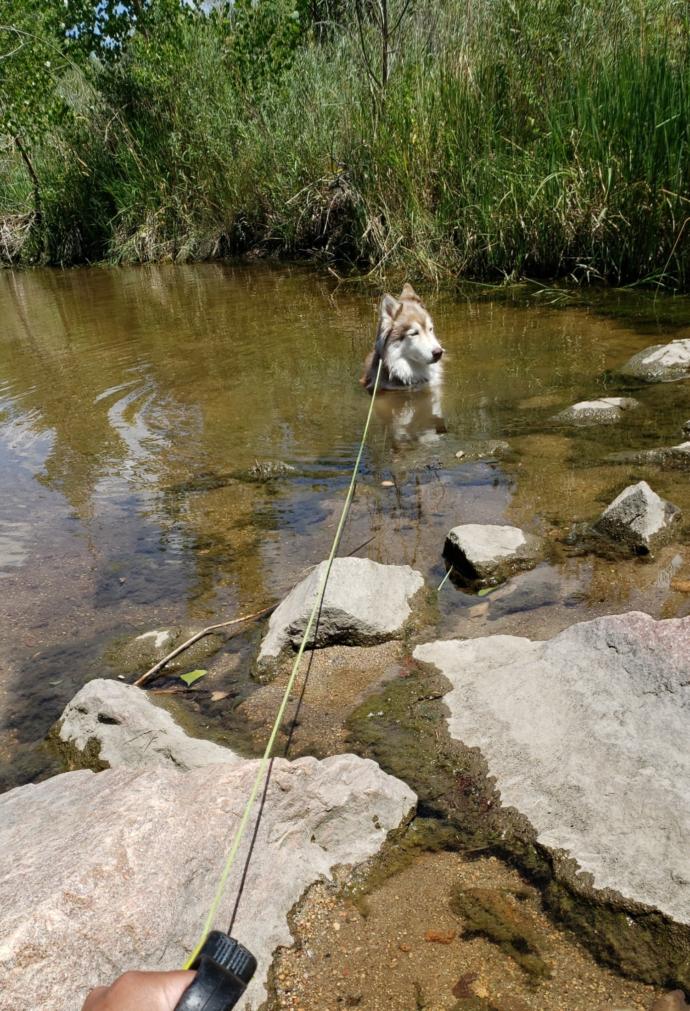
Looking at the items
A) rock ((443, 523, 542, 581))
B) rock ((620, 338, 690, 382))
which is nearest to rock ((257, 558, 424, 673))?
rock ((443, 523, 542, 581))

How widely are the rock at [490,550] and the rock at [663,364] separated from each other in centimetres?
268

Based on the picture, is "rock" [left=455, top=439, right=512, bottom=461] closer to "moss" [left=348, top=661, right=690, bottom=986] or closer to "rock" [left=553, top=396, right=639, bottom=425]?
"rock" [left=553, top=396, right=639, bottom=425]

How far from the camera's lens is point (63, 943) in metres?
1.63

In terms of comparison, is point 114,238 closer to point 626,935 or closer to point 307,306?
point 307,306

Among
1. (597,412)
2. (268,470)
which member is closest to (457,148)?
(597,412)

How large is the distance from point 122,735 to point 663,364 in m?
4.54

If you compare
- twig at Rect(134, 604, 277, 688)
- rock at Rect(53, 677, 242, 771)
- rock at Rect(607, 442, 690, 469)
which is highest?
rock at Rect(53, 677, 242, 771)

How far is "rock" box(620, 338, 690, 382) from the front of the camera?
A: 18.0 ft

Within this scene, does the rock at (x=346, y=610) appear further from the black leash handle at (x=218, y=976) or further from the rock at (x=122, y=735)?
the black leash handle at (x=218, y=976)

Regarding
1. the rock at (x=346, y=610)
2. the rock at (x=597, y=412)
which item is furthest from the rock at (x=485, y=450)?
the rock at (x=346, y=610)

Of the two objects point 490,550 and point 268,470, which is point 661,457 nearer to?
point 490,550

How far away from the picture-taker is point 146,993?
46.5 inches

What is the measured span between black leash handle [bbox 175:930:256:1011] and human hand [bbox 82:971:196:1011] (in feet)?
0.06

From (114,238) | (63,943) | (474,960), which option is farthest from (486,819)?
(114,238)
